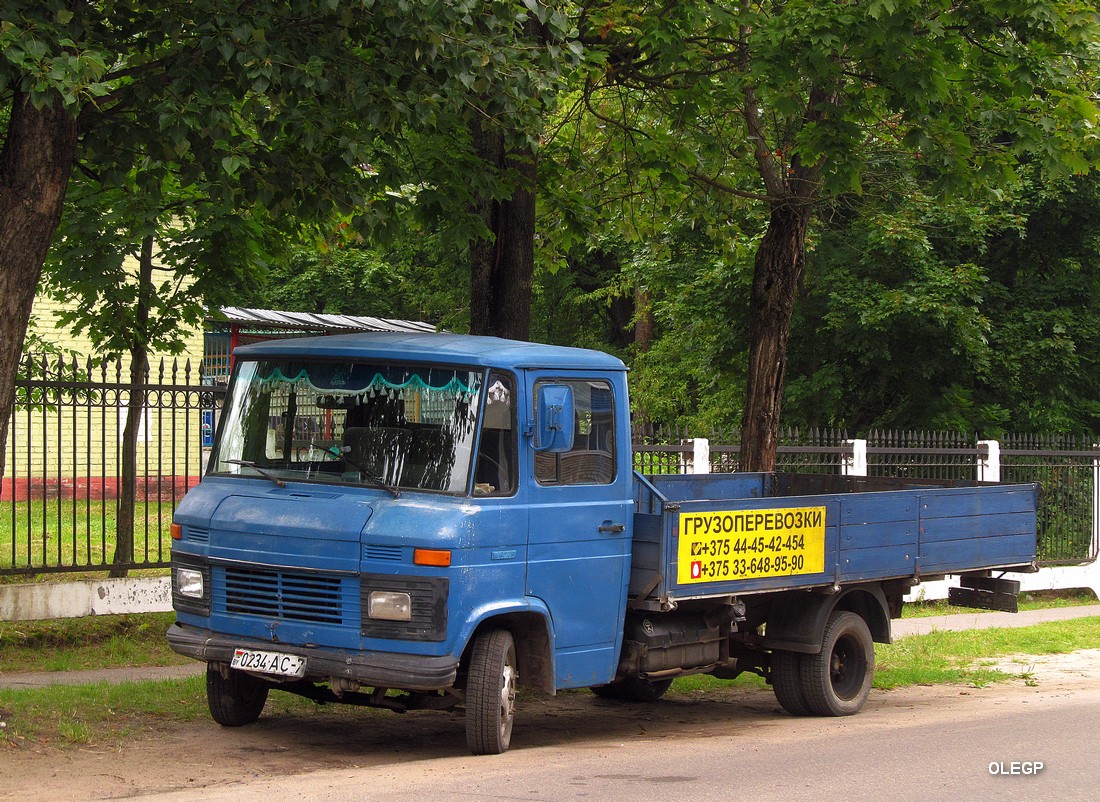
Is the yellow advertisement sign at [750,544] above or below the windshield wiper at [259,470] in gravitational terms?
below

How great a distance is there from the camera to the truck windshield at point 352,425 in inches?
293

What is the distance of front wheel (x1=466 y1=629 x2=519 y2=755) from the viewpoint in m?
7.29

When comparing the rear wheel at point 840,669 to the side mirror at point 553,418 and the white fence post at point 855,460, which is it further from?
the white fence post at point 855,460

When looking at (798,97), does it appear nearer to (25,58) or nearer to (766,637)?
(766,637)

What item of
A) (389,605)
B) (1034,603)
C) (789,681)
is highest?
(389,605)

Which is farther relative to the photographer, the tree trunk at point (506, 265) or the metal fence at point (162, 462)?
the metal fence at point (162, 462)

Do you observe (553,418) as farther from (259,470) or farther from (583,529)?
(259,470)

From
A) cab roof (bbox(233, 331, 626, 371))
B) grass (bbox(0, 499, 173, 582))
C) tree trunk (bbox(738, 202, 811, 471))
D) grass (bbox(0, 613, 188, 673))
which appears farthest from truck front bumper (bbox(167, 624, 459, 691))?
tree trunk (bbox(738, 202, 811, 471))

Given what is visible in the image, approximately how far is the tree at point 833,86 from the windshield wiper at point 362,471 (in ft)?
14.7

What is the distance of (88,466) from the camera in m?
10.8

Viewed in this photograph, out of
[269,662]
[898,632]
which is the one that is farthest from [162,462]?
[269,662]

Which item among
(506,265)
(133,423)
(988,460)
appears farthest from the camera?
(988,460)

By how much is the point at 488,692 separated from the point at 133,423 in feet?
21.3

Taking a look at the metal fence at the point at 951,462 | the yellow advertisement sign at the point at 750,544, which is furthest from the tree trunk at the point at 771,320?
the yellow advertisement sign at the point at 750,544
